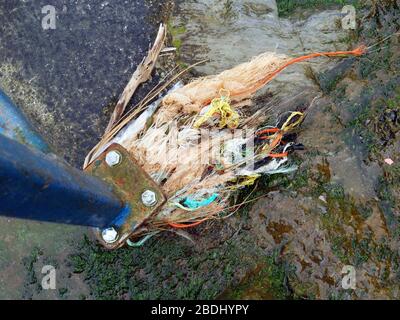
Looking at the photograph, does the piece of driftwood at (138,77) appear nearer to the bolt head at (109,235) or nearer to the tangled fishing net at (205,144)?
the tangled fishing net at (205,144)

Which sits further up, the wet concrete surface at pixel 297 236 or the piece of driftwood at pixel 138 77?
the piece of driftwood at pixel 138 77

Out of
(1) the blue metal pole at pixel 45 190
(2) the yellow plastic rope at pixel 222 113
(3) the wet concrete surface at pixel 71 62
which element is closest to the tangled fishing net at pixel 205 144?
(2) the yellow plastic rope at pixel 222 113

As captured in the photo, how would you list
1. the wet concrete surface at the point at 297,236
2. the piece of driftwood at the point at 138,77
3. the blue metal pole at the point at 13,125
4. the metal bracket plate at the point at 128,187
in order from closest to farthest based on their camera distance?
the blue metal pole at the point at 13,125
the metal bracket plate at the point at 128,187
the wet concrete surface at the point at 297,236
the piece of driftwood at the point at 138,77

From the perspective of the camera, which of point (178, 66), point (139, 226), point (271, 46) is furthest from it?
point (271, 46)

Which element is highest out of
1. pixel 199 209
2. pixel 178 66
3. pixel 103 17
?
pixel 103 17
